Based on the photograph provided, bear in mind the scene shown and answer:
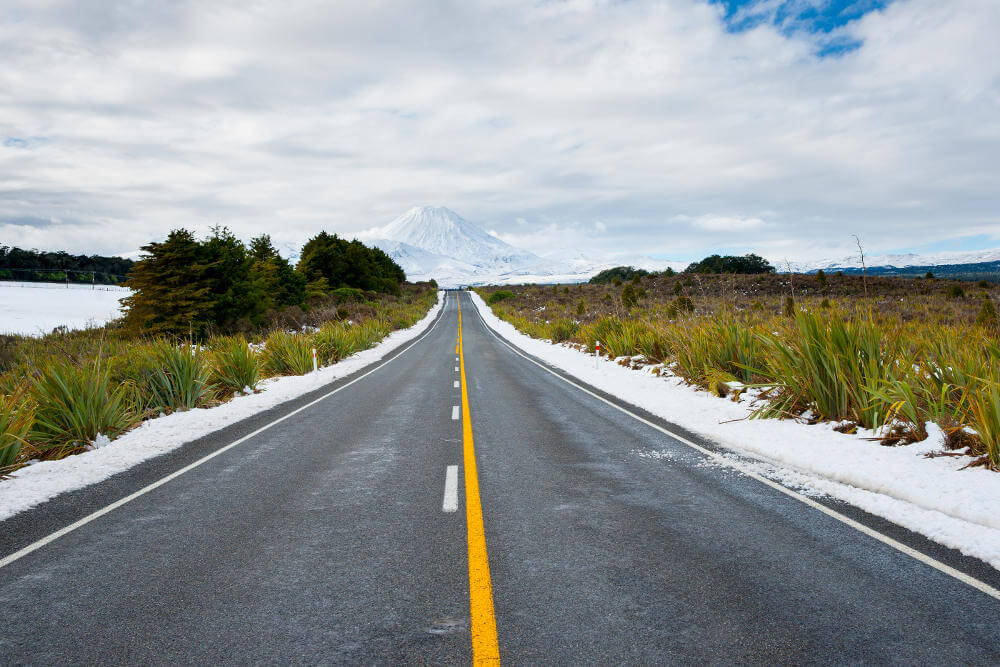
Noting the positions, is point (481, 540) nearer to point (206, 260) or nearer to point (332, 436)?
point (332, 436)

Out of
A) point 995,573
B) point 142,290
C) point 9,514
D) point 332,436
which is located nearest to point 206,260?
point 142,290

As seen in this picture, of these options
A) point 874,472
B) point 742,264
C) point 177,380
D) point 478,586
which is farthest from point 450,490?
point 742,264

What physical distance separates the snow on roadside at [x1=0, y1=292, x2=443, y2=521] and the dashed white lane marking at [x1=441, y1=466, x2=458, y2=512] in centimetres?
415

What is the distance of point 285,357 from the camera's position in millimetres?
18062

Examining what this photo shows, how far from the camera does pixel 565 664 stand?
2.69 metres

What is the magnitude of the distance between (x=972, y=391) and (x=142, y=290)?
119 feet

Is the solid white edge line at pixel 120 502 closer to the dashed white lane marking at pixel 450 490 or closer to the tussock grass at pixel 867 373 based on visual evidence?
the dashed white lane marking at pixel 450 490

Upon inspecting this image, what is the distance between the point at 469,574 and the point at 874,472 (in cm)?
473

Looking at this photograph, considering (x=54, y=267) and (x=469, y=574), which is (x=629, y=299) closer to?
(x=469, y=574)

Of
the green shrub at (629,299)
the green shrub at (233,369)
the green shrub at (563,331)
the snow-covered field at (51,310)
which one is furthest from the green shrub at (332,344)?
the green shrub at (629,299)

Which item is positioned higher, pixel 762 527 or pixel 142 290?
pixel 142 290

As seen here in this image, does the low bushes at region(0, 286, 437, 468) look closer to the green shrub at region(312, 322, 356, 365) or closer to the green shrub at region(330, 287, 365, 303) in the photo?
the green shrub at region(312, 322, 356, 365)

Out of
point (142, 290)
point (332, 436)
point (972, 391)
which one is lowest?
point (332, 436)

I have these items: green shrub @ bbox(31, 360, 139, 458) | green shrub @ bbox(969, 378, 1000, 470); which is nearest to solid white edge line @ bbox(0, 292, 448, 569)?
green shrub @ bbox(31, 360, 139, 458)
